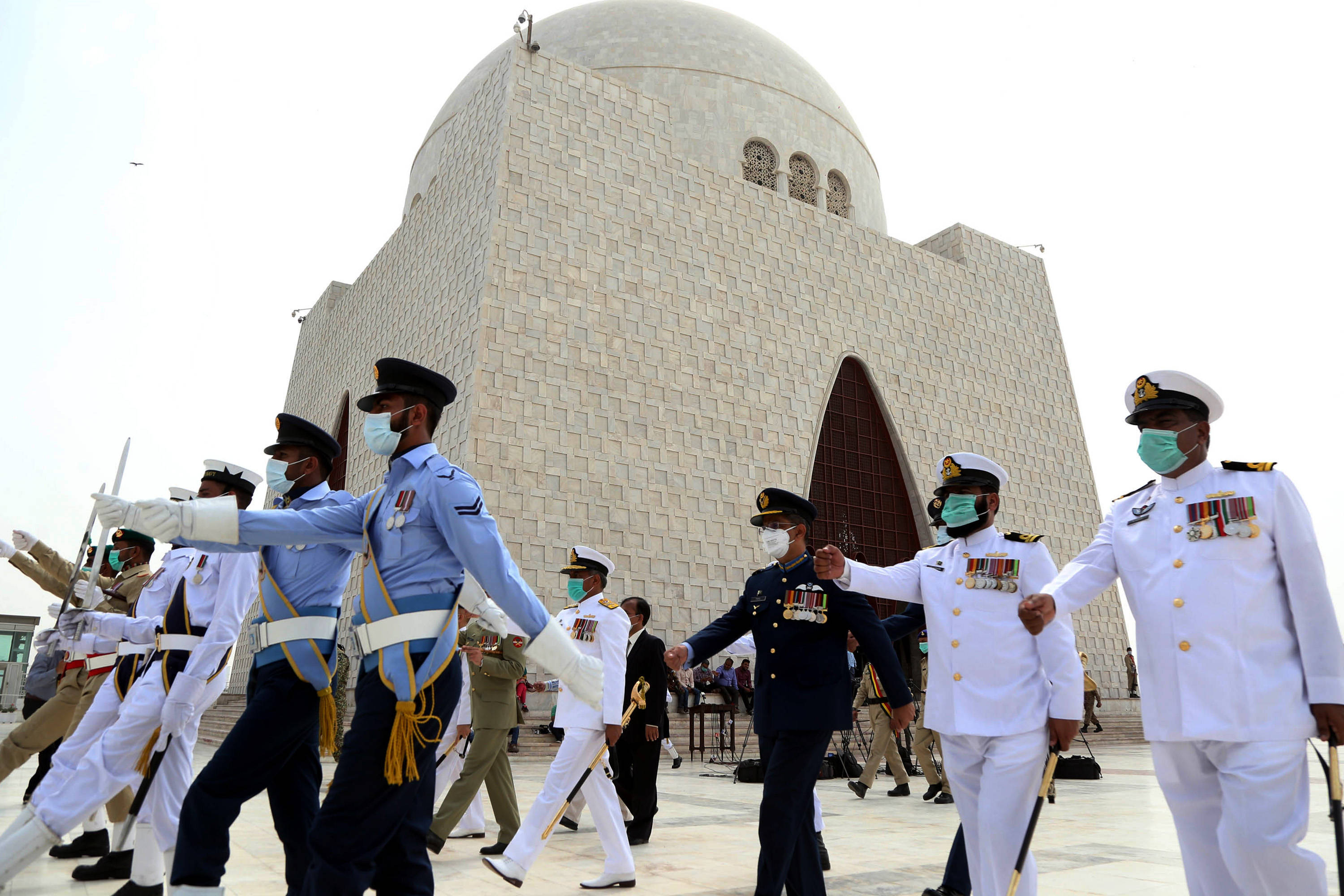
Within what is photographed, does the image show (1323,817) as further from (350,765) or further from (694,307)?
(694,307)

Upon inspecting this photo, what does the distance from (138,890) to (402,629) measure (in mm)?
2113

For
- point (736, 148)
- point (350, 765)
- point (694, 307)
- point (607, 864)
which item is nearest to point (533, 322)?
point (694, 307)

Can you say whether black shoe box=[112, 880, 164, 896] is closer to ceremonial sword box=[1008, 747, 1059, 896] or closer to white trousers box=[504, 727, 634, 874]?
white trousers box=[504, 727, 634, 874]

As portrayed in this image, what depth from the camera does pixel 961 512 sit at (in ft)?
10.3

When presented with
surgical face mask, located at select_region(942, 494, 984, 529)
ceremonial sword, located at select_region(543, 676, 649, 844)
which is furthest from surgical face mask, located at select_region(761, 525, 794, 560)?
ceremonial sword, located at select_region(543, 676, 649, 844)

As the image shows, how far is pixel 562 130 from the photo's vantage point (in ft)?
48.2

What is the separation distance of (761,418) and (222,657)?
1232 centimetres

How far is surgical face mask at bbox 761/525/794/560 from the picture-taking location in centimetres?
364

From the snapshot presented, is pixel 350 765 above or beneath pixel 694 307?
beneath

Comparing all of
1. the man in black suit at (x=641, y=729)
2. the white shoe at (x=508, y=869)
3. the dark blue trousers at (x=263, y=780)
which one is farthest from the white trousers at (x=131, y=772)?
the man in black suit at (x=641, y=729)

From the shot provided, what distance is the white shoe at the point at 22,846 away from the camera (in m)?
3.22

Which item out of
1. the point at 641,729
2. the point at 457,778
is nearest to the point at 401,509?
the point at 457,778

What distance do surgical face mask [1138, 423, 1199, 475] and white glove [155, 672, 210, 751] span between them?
3.26 metres

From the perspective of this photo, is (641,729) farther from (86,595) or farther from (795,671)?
(86,595)
